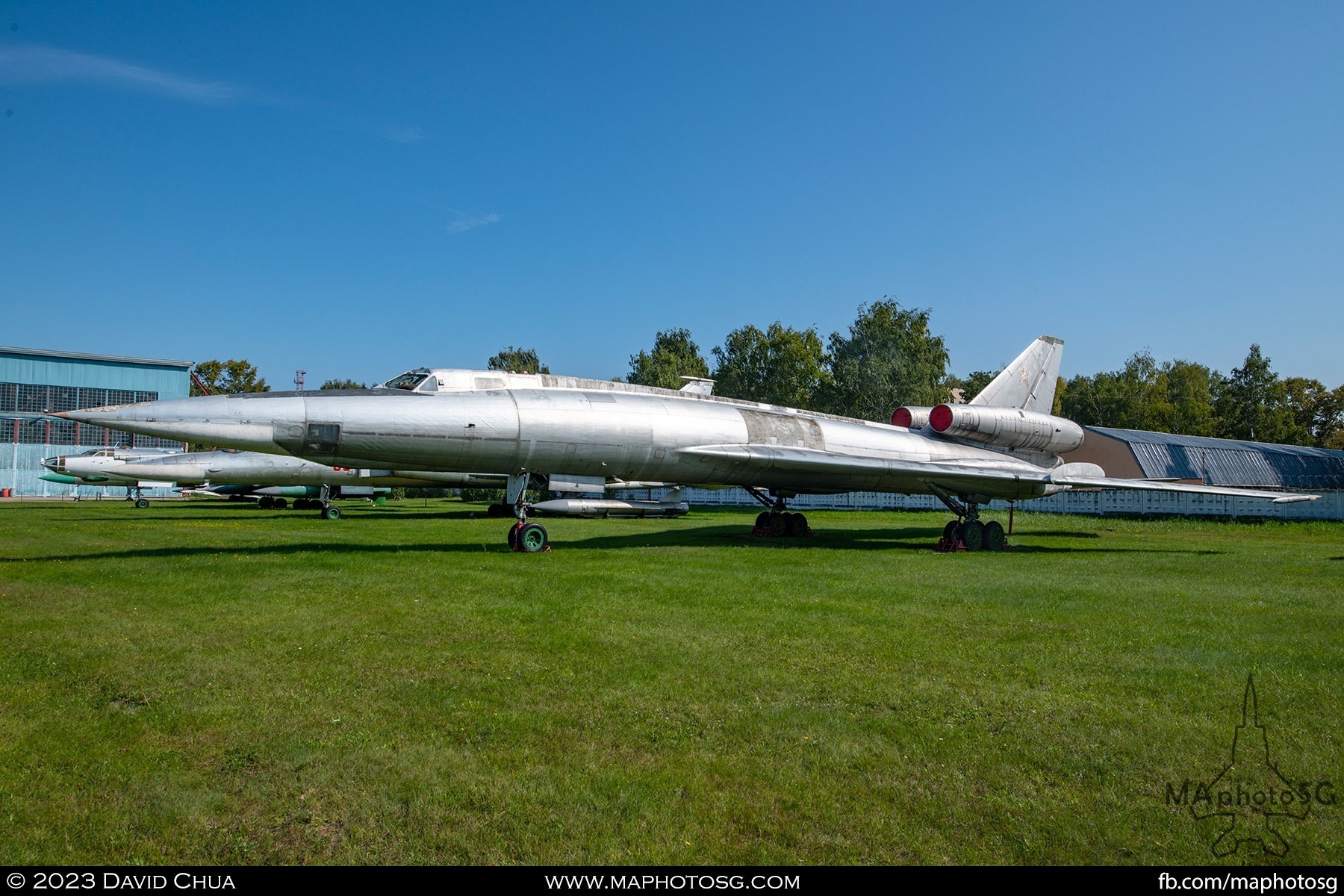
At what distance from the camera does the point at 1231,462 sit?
35.6m

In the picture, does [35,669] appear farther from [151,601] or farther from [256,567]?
[256,567]

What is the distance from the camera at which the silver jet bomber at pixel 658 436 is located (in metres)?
12.1

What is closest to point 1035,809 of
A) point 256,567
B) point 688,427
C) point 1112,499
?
point 256,567

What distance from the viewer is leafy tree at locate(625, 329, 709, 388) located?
63438 mm

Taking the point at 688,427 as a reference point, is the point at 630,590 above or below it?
below

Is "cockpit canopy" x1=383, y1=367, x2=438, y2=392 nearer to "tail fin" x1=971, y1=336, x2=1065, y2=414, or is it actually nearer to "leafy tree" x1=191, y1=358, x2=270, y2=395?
"tail fin" x1=971, y1=336, x2=1065, y2=414

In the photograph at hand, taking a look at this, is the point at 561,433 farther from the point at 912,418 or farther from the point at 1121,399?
the point at 1121,399

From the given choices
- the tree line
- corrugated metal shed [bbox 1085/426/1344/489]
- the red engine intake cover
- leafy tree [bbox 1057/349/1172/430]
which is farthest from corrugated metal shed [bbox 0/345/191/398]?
leafy tree [bbox 1057/349/1172/430]

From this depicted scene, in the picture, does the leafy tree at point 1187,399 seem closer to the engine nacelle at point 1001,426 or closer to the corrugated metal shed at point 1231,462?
the corrugated metal shed at point 1231,462

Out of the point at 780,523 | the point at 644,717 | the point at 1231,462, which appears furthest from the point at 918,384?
the point at 644,717

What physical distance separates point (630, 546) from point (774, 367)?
45.0 meters

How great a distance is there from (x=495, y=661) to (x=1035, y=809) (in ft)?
12.8

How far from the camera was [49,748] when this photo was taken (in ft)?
13.7

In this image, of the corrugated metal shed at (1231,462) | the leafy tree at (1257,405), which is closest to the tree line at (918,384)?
the leafy tree at (1257,405)
